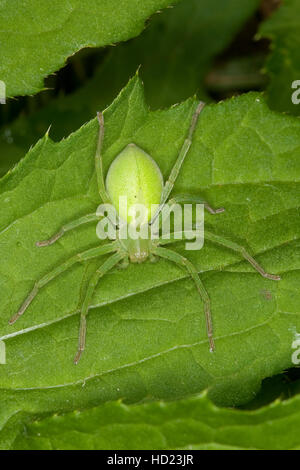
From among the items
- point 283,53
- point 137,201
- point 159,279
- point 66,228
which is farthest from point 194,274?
point 283,53

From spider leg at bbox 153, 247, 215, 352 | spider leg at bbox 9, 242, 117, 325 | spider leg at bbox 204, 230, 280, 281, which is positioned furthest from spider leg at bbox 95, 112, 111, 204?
spider leg at bbox 204, 230, 280, 281

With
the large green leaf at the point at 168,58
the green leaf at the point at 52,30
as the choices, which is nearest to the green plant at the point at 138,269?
the green leaf at the point at 52,30

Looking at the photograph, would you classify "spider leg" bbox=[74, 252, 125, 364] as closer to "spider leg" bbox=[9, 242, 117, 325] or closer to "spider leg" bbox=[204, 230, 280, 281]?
"spider leg" bbox=[9, 242, 117, 325]

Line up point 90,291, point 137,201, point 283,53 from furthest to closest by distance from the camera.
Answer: point 283,53, point 137,201, point 90,291

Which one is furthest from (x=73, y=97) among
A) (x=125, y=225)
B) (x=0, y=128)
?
(x=125, y=225)

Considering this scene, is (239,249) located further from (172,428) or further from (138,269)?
(172,428)

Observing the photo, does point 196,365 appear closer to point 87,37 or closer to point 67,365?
point 67,365

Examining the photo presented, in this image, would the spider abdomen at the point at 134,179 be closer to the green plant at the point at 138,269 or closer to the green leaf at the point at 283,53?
the green plant at the point at 138,269
